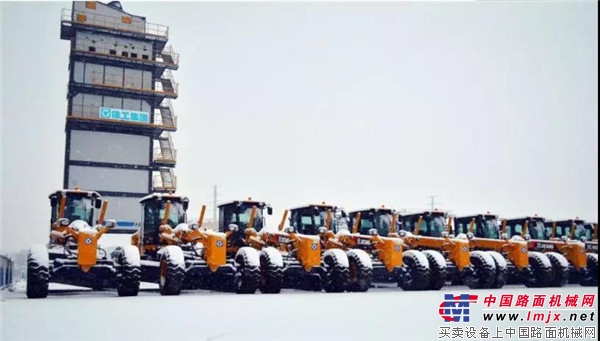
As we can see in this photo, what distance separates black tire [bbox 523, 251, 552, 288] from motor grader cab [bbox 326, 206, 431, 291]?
4017 mm

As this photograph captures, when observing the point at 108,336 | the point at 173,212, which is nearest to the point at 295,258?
the point at 173,212

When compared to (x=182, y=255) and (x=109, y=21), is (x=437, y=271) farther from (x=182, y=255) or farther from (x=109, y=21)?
(x=109, y=21)

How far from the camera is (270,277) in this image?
46.1 feet

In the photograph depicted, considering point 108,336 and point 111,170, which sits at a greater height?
point 111,170

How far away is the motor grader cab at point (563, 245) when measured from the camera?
18.0 meters

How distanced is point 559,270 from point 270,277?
361 inches

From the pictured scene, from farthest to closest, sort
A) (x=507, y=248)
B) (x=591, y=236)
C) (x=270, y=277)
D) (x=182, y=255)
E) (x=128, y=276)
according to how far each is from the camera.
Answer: (x=591, y=236) < (x=507, y=248) < (x=270, y=277) < (x=182, y=255) < (x=128, y=276)

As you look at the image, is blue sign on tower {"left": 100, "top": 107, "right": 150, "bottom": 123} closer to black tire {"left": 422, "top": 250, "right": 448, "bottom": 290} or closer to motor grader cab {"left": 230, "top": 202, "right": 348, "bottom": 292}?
motor grader cab {"left": 230, "top": 202, "right": 348, "bottom": 292}

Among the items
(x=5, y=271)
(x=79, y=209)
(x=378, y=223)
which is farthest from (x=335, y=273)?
(x=5, y=271)

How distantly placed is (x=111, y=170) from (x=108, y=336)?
23.5 metres

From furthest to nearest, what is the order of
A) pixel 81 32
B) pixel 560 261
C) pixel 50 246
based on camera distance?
pixel 81 32 → pixel 560 261 → pixel 50 246

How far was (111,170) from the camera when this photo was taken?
29125 mm

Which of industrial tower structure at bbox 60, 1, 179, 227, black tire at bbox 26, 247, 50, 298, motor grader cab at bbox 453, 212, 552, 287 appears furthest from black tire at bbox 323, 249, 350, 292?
industrial tower structure at bbox 60, 1, 179, 227

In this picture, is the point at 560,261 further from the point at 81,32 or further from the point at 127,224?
the point at 81,32
